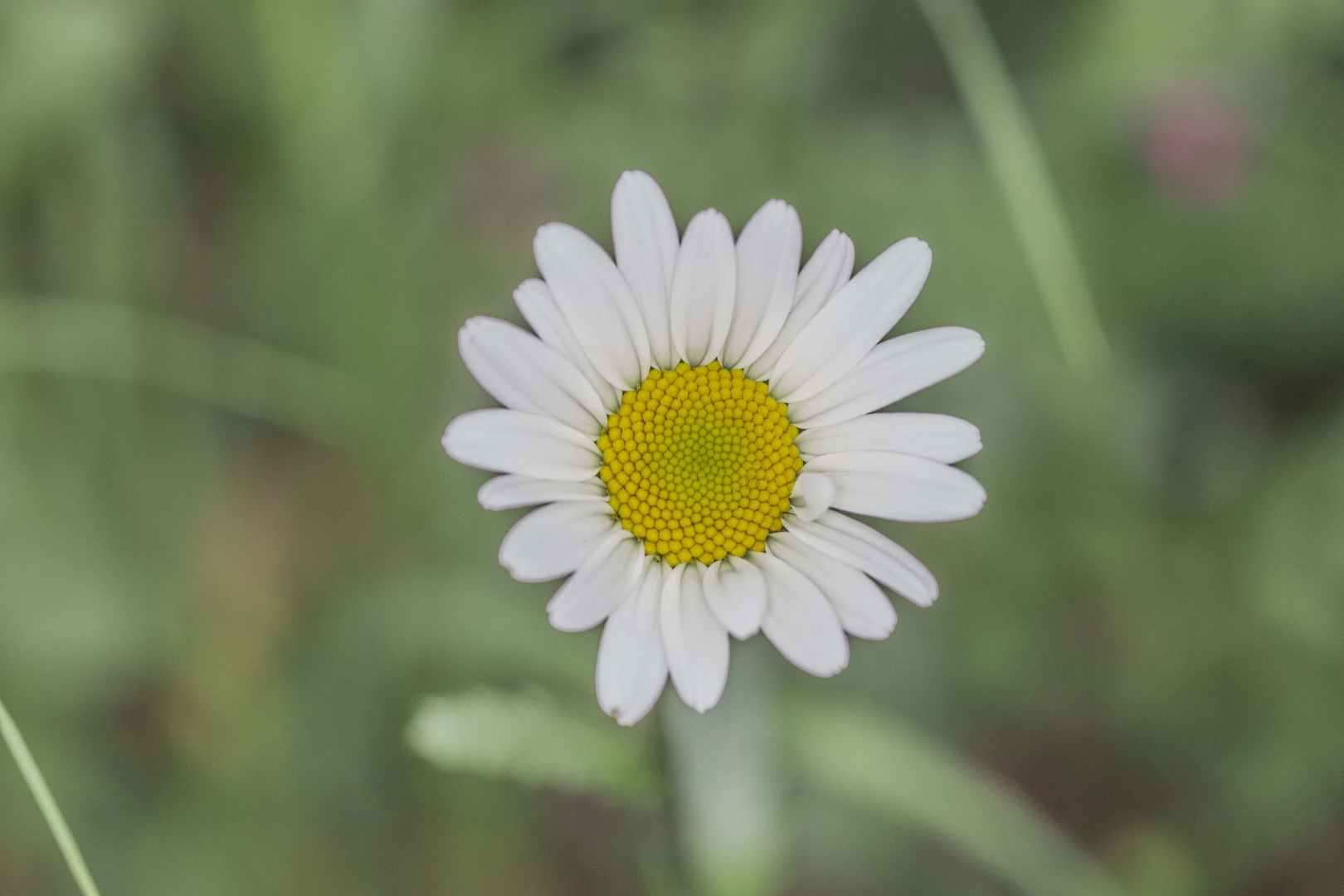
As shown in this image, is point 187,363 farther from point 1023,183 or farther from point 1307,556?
point 1307,556

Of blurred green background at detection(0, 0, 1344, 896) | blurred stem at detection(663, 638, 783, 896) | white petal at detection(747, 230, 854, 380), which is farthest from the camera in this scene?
blurred green background at detection(0, 0, 1344, 896)

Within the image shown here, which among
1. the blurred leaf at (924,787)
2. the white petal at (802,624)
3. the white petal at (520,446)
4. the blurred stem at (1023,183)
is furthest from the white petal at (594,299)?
the blurred leaf at (924,787)

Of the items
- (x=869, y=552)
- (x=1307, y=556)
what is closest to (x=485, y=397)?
(x=869, y=552)

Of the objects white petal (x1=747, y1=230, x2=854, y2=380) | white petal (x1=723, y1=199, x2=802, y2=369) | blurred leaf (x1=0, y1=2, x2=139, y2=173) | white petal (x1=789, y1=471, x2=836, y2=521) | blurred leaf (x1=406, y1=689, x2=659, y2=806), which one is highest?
blurred leaf (x1=0, y1=2, x2=139, y2=173)

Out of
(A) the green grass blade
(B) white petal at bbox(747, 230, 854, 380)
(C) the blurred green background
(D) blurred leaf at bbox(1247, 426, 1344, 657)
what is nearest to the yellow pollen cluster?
(B) white petal at bbox(747, 230, 854, 380)

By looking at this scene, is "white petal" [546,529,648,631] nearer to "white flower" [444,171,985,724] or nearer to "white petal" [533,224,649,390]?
"white flower" [444,171,985,724]
